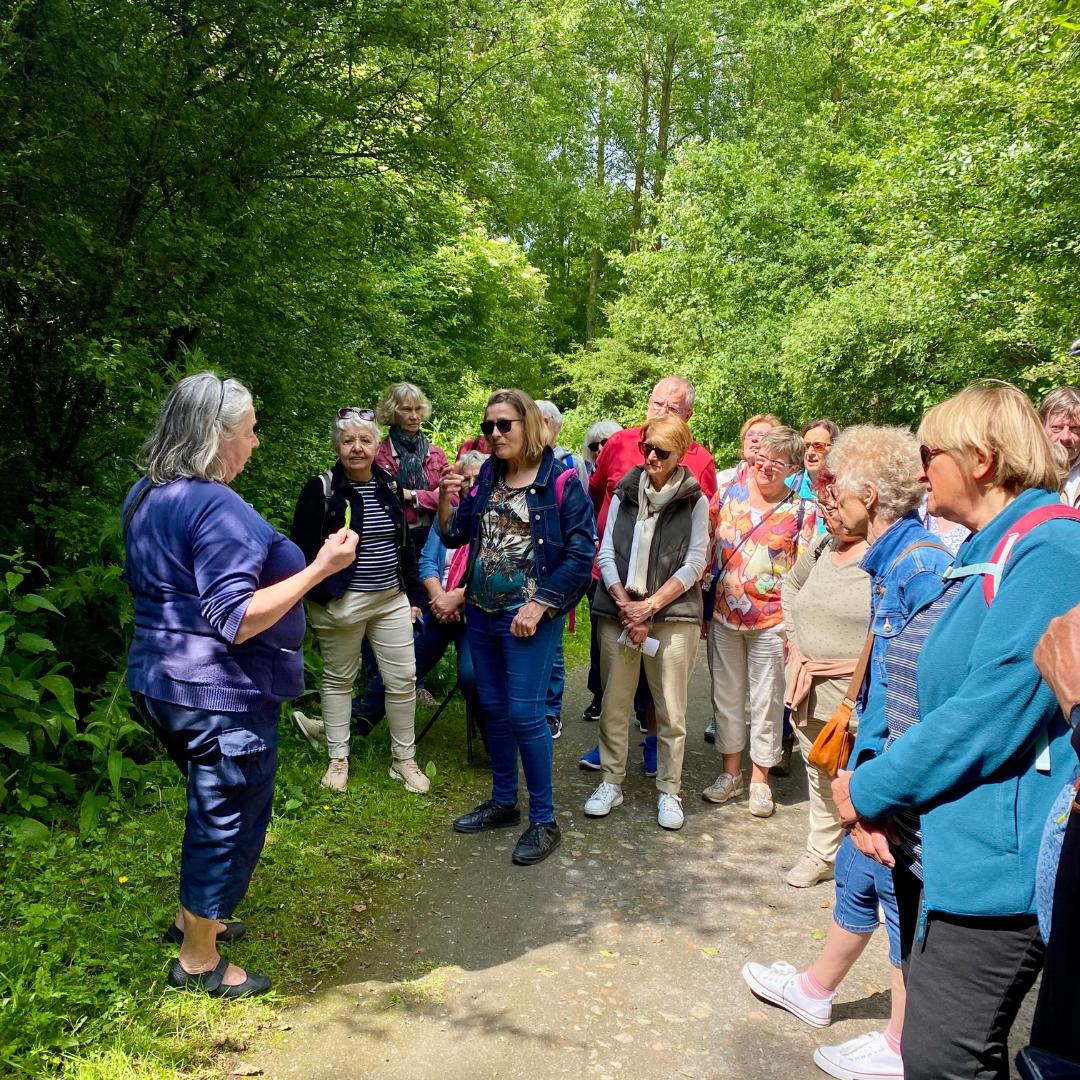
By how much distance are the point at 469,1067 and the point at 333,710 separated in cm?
227

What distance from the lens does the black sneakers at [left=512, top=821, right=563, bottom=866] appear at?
411 cm

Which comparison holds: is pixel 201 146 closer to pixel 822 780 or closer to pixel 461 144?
pixel 461 144

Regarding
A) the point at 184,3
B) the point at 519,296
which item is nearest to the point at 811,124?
the point at 519,296

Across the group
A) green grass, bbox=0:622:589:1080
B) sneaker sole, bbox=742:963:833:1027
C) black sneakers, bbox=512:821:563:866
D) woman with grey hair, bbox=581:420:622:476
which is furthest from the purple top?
woman with grey hair, bbox=581:420:622:476

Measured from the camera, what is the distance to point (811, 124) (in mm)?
20172

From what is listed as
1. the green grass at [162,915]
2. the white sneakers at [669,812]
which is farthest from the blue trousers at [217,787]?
the white sneakers at [669,812]

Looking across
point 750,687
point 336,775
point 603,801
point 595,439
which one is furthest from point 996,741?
point 595,439

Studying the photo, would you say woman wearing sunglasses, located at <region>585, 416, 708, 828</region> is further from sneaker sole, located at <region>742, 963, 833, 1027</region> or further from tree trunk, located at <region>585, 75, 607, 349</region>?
tree trunk, located at <region>585, 75, 607, 349</region>

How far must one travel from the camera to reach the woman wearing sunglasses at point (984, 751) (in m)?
1.67

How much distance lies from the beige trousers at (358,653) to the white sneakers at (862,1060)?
2.75 meters

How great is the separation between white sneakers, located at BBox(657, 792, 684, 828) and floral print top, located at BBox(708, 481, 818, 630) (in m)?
1.05

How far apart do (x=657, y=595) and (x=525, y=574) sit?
784 millimetres

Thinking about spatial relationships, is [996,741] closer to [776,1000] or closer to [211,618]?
[776,1000]

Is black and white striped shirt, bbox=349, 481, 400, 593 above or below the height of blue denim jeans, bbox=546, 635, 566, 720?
above
